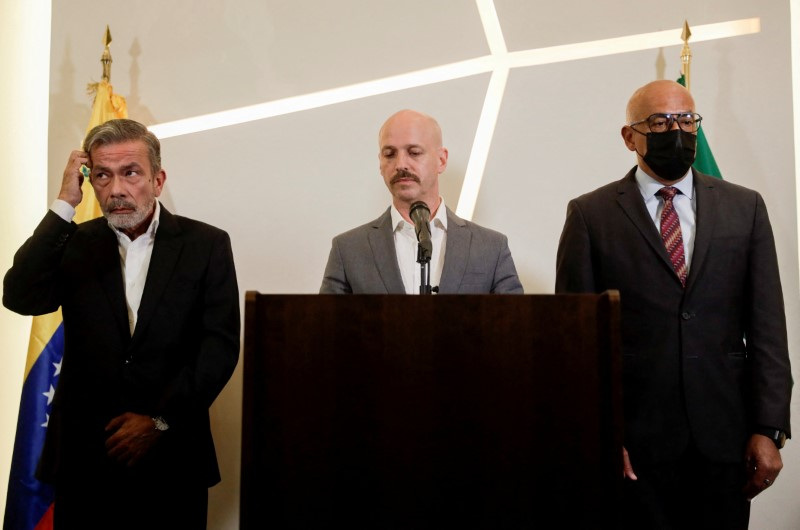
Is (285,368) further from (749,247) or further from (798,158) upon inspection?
(798,158)

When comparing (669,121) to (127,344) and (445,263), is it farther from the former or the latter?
(127,344)

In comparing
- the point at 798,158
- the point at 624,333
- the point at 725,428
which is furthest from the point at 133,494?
the point at 798,158

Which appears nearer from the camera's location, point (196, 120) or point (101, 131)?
point (101, 131)

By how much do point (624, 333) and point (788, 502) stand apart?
67.0 inches

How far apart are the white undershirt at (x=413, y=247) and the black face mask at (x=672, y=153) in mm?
758

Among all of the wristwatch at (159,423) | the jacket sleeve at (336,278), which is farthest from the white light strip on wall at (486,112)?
the wristwatch at (159,423)

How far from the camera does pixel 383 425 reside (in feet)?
5.03

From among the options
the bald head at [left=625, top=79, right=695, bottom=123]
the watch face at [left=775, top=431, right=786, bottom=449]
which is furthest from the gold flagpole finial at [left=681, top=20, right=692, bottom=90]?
the watch face at [left=775, top=431, right=786, bottom=449]

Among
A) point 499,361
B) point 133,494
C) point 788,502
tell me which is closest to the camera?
point 499,361

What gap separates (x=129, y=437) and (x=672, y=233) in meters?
1.71

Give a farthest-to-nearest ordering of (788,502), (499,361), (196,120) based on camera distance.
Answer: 1. (196,120)
2. (788,502)
3. (499,361)

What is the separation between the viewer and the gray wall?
3436 millimetres

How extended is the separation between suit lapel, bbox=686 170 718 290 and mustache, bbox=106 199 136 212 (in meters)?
1.72

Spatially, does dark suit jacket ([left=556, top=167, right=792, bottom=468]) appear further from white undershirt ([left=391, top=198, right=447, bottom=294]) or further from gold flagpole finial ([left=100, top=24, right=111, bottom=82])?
gold flagpole finial ([left=100, top=24, right=111, bottom=82])
